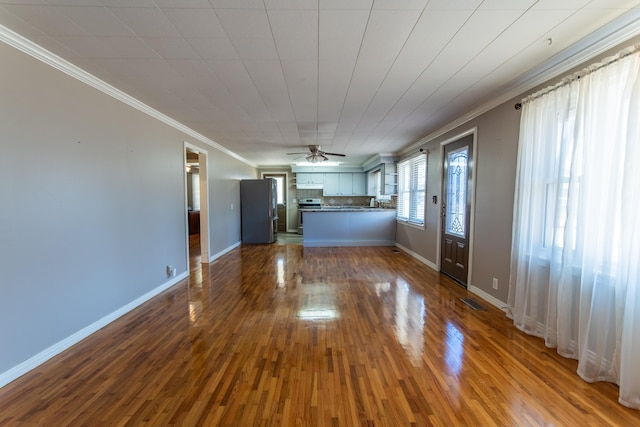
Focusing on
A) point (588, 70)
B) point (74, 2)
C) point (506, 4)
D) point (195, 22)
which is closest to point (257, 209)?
point (195, 22)

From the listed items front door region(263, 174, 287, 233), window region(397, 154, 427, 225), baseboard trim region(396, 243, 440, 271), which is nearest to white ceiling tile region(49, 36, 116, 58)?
window region(397, 154, 427, 225)

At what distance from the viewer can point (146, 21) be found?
1.78 metres

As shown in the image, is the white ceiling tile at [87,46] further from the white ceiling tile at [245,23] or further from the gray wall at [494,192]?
the gray wall at [494,192]

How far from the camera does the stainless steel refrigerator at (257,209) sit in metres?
7.47

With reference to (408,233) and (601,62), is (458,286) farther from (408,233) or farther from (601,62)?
(601,62)

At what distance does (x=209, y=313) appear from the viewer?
303cm

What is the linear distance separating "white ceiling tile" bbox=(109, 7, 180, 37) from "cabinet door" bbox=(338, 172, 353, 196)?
25.2 ft

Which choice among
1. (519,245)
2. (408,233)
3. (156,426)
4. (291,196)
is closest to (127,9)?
(156,426)

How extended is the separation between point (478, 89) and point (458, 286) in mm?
2654

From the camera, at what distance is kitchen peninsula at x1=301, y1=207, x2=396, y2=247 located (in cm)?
708

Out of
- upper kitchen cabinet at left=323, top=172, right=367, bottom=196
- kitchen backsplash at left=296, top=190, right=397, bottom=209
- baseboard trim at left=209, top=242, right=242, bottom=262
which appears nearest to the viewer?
baseboard trim at left=209, top=242, right=242, bottom=262

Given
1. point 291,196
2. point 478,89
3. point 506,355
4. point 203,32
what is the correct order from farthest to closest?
point 291,196
point 478,89
point 506,355
point 203,32

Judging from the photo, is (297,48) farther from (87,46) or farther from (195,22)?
(87,46)

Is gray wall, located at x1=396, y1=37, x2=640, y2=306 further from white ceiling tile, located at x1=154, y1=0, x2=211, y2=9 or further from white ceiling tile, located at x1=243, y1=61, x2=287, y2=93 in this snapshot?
white ceiling tile, located at x1=154, y1=0, x2=211, y2=9
